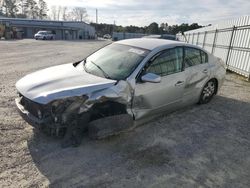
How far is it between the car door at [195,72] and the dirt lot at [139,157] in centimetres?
62

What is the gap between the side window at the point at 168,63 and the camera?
4.44 meters

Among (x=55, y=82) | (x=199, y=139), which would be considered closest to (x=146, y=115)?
(x=199, y=139)

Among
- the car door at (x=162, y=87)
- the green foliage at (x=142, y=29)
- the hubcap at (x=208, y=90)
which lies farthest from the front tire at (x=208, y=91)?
the green foliage at (x=142, y=29)

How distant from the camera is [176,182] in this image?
10.1 feet

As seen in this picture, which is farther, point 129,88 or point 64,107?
point 129,88

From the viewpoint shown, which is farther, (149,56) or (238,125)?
(238,125)

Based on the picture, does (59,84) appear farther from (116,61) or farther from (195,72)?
(195,72)

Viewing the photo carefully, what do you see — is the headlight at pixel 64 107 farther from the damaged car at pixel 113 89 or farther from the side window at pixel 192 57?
the side window at pixel 192 57

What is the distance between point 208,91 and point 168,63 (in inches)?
73.0

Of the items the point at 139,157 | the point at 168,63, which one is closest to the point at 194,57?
the point at 168,63

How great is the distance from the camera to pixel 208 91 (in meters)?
6.00

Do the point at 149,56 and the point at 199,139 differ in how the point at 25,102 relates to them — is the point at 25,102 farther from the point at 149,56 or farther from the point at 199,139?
the point at 199,139

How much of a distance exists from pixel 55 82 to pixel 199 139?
2638 mm

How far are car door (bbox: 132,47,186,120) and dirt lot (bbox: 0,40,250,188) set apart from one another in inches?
15.9
